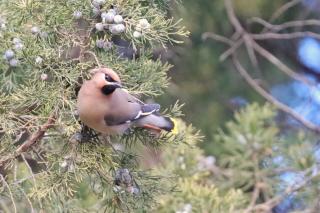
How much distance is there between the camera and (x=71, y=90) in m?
2.16

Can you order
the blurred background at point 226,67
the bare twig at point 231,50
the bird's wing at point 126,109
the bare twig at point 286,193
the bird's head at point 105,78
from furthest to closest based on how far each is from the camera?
the blurred background at point 226,67
the bare twig at point 231,50
the bare twig at point 286,193
the bird's wing at point 126,109
the bird's head at point 105,78

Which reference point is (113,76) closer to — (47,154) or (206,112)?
(47,154)

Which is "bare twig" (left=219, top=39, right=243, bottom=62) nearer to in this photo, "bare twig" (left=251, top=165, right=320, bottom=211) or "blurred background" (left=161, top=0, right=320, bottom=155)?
"blurred background" (left=161, top=0, right=320, bottom=155)

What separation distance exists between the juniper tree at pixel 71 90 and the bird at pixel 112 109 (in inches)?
1.1

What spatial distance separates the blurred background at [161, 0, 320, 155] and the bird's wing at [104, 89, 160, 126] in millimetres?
2544

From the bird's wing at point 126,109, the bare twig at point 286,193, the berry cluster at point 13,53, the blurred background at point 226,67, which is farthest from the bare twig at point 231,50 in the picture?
the berry cluster at point 13,53

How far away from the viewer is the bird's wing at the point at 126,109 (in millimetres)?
2209

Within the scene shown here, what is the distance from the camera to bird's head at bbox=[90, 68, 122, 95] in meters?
2.10

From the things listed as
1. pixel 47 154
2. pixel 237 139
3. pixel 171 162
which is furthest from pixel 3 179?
pixel 237 139

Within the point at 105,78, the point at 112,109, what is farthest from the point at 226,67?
the point at 105,78

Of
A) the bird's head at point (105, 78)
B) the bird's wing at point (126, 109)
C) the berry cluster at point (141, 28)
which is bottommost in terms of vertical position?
the bird's wing at point (126, 109)

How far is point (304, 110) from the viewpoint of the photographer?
4207 millimetres

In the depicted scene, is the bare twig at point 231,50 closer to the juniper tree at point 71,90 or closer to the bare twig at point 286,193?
the bare twig at point 286,193

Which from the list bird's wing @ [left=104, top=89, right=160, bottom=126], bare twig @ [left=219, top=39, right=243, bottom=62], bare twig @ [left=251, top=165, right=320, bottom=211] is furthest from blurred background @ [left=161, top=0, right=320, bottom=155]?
bird's wing @ [left=104, top=89, right=160, bottom=126]
